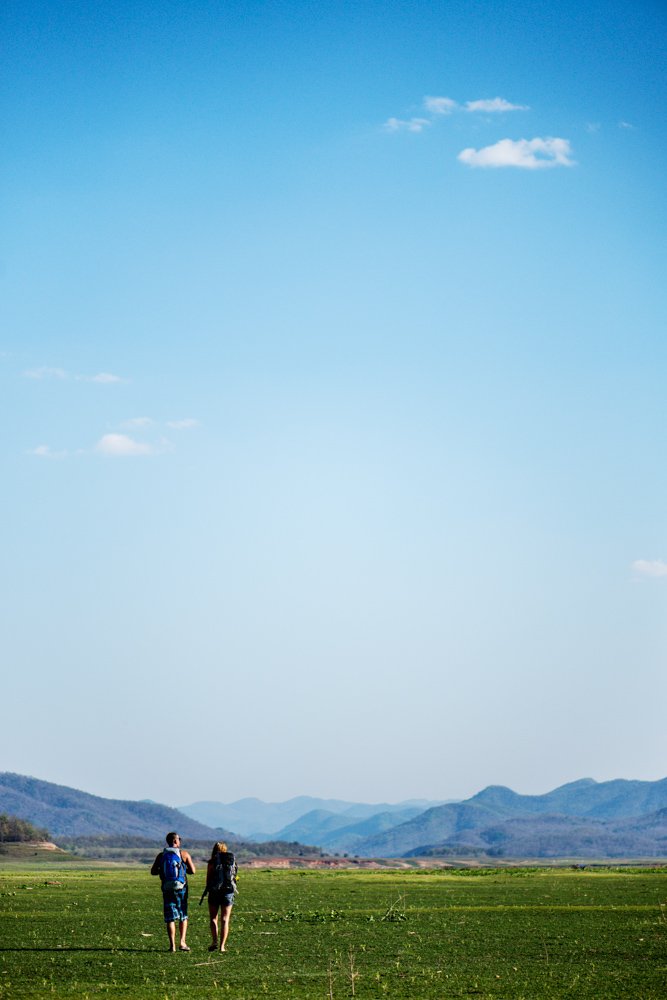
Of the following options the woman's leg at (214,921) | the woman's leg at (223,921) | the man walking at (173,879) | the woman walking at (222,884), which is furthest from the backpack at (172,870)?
the woman's leg at (223,921)

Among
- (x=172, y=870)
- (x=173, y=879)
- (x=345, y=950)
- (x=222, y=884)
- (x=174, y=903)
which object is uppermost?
(x=172, y=870)

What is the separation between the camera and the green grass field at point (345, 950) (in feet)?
70.4

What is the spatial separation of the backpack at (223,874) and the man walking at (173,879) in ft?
1.86

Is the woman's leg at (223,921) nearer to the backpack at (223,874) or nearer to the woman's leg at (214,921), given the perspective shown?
the woman's leg at (214,921)

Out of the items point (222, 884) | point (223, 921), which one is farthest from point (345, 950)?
point (222, 884)

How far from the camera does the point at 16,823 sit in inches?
Result: 7357

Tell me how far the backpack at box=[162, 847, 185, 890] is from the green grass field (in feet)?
5.18

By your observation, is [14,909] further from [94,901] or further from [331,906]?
[331,906]

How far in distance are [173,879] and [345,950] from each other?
16.4ft

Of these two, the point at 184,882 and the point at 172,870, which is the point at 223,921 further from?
the point at 172,870

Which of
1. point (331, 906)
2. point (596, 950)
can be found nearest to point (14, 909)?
point (331, 906)

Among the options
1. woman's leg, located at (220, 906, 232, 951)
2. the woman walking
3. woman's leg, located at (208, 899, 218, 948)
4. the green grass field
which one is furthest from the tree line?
the woman walking

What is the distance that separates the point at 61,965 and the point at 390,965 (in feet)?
23.5

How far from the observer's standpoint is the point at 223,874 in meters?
26.6
